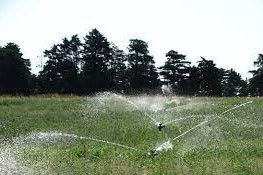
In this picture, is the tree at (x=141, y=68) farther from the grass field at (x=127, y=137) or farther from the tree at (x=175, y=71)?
Answer: the grass field at (x=127, y=137)

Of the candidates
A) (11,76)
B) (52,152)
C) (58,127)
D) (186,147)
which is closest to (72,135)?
(58,127)

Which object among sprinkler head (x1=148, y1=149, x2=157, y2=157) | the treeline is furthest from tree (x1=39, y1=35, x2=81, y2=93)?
sprinkler head (x1=148, y1=149, x2=157, y2=157)

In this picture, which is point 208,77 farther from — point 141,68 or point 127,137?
point 127,137

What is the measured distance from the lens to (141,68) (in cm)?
8762

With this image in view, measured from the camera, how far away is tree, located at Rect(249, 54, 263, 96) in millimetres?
88619

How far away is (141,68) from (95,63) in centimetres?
788

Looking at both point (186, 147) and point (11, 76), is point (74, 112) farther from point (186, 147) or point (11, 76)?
point (11, 76)

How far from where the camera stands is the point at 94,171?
54.1 feet

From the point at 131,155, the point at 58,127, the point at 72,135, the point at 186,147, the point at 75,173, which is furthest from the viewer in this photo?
the point at 58,127

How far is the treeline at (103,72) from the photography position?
80.9 m

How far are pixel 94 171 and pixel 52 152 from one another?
16.2 ft

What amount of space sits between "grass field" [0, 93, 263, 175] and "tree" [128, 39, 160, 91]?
139 ft

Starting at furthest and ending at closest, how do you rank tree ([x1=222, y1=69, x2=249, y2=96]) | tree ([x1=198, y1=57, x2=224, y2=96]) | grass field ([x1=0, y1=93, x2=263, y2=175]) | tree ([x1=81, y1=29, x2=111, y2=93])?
tree ([x1=222, y1=69, x2=249, y2=96])
tree ([x1=198, y1=57, x2=224, y2=96])
tree ([x1=81, y1=29, x2=111, y2=93])
grass field ([x1=0, y1=93, x2=263, y2=175])

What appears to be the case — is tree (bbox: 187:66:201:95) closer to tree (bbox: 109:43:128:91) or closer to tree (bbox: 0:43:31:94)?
tree (bbox: 109:43:128:91)
